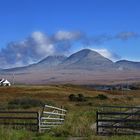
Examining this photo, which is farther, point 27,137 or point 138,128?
point 138,128

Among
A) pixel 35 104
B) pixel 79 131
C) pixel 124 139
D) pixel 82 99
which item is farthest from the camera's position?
pixel 82 99

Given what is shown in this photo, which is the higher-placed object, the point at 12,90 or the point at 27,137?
the point at 12,90

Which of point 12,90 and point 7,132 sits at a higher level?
point 12,90

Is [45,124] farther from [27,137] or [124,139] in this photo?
[124,139]

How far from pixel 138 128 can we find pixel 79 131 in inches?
133

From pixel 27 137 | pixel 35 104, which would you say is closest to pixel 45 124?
pixel 27 137

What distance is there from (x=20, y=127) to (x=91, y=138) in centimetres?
586

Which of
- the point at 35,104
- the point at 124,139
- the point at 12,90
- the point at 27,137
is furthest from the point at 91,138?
the point at 12,90

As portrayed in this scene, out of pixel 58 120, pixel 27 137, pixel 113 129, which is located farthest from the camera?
pixel 58 120

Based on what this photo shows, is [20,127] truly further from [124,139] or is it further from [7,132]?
[124,139]

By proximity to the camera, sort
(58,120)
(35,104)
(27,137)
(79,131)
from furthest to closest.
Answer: (35,104) → (58,120) → (79,131) → (27,137)

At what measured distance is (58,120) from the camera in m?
27.0

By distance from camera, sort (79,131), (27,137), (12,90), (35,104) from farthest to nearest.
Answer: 1. (12,90)
2. (35,104)
3. (79,131)
4. (27,137)

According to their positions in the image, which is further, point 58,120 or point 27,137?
point 58,120
